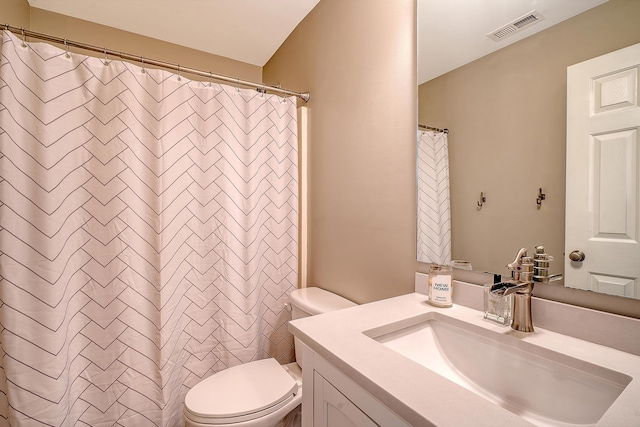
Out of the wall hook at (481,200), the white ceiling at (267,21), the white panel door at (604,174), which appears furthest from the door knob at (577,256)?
the white ceiling at (267,21)

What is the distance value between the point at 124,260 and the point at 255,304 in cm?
68

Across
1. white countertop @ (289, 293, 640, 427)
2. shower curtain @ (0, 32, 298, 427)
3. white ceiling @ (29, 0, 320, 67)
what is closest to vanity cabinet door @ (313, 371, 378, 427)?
white countertop @ (289, 293, 640, 427)

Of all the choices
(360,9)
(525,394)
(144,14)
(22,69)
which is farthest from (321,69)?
(525,394)

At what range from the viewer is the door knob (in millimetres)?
688

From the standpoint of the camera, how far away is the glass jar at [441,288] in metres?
0.88

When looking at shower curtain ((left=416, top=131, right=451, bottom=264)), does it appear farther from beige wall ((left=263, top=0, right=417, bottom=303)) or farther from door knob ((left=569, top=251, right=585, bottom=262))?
door knob ((left=569, top=251, right=585, bottom=262))

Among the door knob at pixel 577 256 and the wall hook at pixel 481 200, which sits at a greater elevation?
the wall hook at pixel 481 200

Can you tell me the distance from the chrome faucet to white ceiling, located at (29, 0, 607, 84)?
0.63 metres

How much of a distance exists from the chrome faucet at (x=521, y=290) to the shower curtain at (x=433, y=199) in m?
0.27

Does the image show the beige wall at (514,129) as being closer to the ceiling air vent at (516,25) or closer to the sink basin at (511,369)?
the ceiling air vent at (516,25)

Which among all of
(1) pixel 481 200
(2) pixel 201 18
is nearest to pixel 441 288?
(1) pixel 481 200

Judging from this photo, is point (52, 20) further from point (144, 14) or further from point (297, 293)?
point (297, 293)

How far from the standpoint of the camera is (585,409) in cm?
55

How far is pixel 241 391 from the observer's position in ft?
3.95
